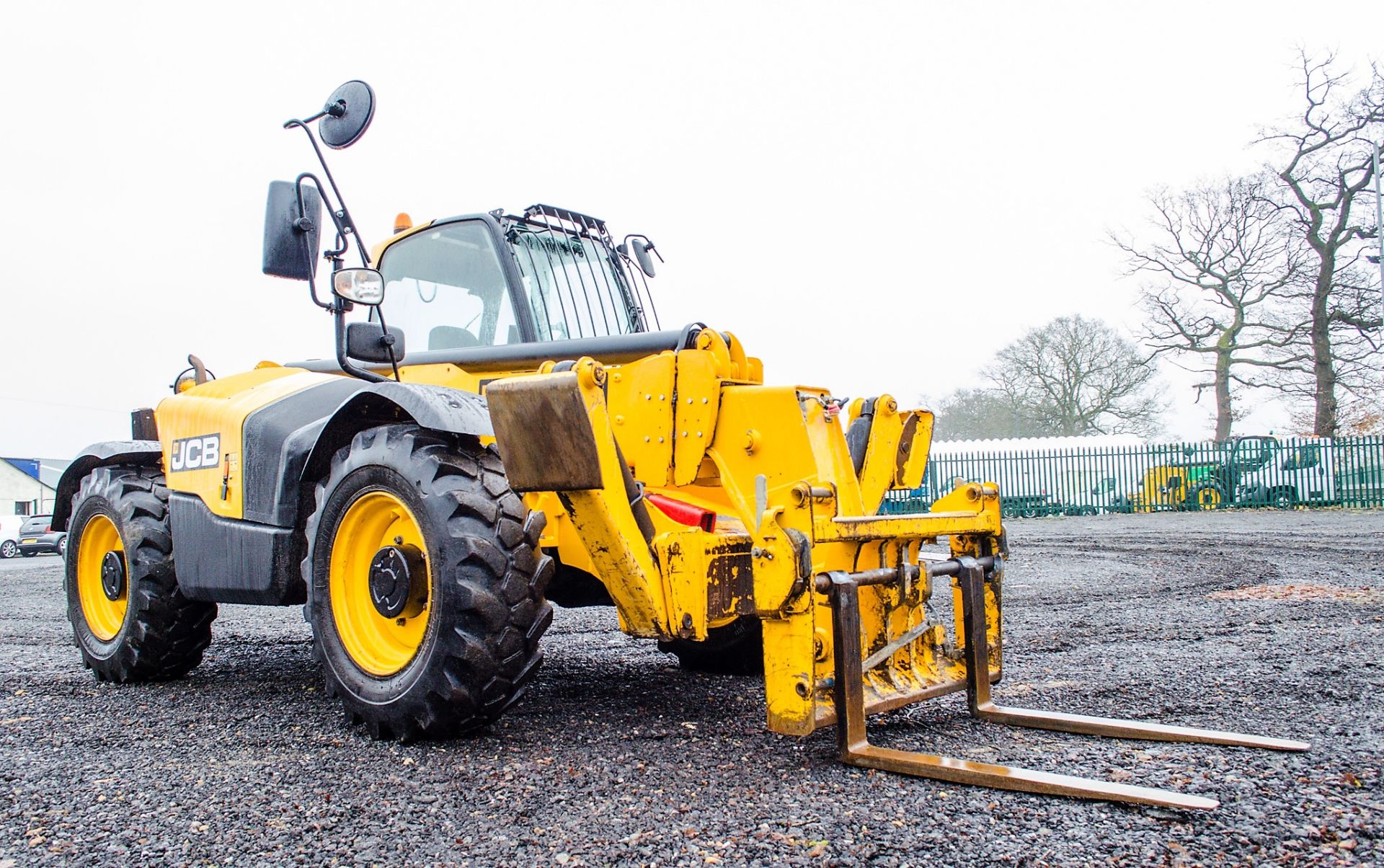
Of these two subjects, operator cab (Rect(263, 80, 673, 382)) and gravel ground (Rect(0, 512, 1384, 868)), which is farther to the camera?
operator cab (Rect(263, 80, 673, 382))

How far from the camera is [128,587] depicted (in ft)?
17.9

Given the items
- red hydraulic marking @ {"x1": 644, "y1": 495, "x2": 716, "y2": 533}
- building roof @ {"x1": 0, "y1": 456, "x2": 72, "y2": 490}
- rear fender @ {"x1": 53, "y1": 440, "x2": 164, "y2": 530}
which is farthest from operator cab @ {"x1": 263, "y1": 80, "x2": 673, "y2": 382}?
building roof @ {"x1": 0, "y1": 456, "x2": 72, "y2": 490}

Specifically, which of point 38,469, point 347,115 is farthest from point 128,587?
point 38,469

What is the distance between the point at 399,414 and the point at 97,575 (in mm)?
2937

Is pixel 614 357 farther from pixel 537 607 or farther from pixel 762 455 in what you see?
pixel 537 607

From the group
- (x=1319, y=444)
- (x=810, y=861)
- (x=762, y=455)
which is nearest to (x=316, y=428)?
(x=762, y=455)

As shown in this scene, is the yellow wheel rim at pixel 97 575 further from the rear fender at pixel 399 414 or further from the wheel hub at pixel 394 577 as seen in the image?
the wheel hub at pixel 394 577

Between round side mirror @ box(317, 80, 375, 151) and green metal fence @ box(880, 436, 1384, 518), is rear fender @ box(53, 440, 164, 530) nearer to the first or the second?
round side mirror @ box(317, 80, 375, 151)

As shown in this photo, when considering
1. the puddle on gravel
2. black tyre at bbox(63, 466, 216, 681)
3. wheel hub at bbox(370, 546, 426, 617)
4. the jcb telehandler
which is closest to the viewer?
the jcb telehandler

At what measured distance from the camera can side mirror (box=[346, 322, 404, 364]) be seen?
4.42 meters

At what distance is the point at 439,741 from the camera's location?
3.78m

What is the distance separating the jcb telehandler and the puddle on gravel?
196 inches

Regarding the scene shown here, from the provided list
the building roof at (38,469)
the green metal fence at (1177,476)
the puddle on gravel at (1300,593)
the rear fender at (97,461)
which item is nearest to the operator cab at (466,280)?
the rear fender at (97,461)

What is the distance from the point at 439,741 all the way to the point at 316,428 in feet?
5.09
